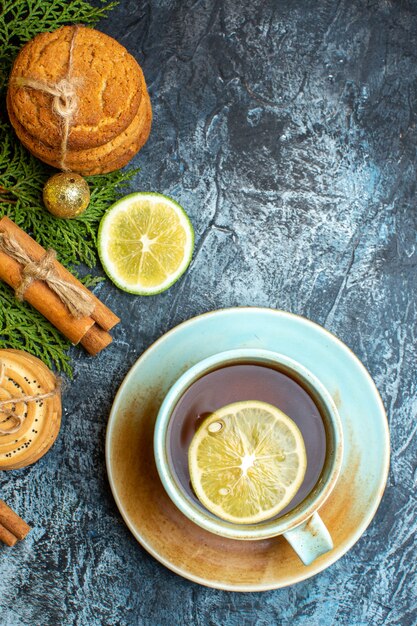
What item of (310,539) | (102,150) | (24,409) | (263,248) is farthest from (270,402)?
(102,150)

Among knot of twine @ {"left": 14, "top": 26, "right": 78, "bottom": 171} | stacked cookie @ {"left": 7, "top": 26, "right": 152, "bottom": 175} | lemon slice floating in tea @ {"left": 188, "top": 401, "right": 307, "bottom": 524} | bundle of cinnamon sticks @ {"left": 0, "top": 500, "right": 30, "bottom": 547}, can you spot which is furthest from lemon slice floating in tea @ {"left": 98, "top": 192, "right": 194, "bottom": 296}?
bundle of cinnamon sticks @ {"left": 0, "top": 500, "right": 30, "bottom": 547}

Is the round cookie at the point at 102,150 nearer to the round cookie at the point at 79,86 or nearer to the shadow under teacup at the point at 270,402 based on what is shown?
the round cookie at the point at 79,86

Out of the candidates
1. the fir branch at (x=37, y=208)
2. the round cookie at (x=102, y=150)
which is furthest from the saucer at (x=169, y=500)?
the round cookie at (x=102, y=150)

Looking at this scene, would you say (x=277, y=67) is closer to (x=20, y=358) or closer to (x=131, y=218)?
(x=131, y=218)

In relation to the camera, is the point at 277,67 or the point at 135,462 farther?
the point at 277,67

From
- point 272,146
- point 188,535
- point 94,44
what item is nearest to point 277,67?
point 272,146

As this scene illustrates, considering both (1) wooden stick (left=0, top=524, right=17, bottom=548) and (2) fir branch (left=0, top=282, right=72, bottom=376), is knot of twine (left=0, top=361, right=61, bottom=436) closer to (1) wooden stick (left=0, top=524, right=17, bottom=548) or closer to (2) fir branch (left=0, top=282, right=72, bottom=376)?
(2) fir branch (left=0, top=282, right=72, bottom=376)

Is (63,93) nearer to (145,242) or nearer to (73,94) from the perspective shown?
(73,94)
